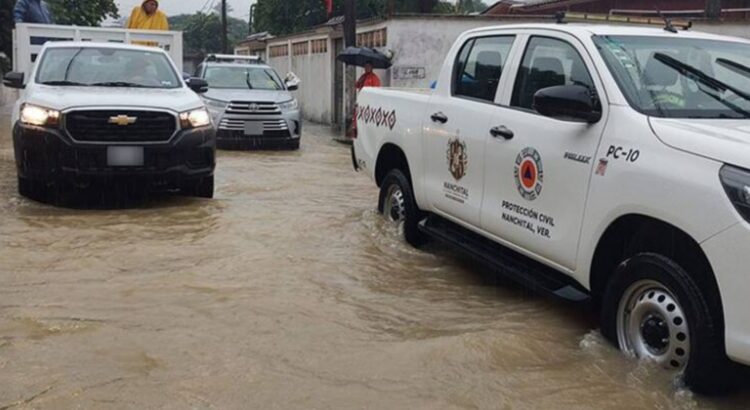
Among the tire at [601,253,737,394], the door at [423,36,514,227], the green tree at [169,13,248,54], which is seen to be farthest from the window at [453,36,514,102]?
the green tree at [169,13,248,54]

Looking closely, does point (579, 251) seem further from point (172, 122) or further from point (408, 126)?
point (172, 122)

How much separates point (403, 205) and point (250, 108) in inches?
331

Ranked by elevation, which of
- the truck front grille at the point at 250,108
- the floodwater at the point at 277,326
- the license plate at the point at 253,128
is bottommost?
the floodwater at the point at 277,326

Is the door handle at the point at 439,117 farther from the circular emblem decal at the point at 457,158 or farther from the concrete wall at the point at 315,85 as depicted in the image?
the concrete wall at the point at 315,85

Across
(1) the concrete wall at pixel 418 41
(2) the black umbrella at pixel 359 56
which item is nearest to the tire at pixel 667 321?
(2) the black umbrella at pixel 359 56

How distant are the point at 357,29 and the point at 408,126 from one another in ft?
43.0

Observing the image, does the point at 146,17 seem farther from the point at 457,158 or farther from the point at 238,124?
the point at 457,158

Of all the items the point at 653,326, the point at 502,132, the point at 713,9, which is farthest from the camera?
the point at 713,9

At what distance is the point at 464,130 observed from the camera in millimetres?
5492

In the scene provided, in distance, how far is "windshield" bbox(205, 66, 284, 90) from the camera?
51.1 ft

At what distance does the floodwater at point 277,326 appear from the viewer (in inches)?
148

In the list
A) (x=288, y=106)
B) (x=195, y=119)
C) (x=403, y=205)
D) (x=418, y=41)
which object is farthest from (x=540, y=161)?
(x=418, y=41)

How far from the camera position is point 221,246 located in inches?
264

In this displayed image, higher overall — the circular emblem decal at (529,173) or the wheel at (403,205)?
the circular emblem decal at (529,173)
